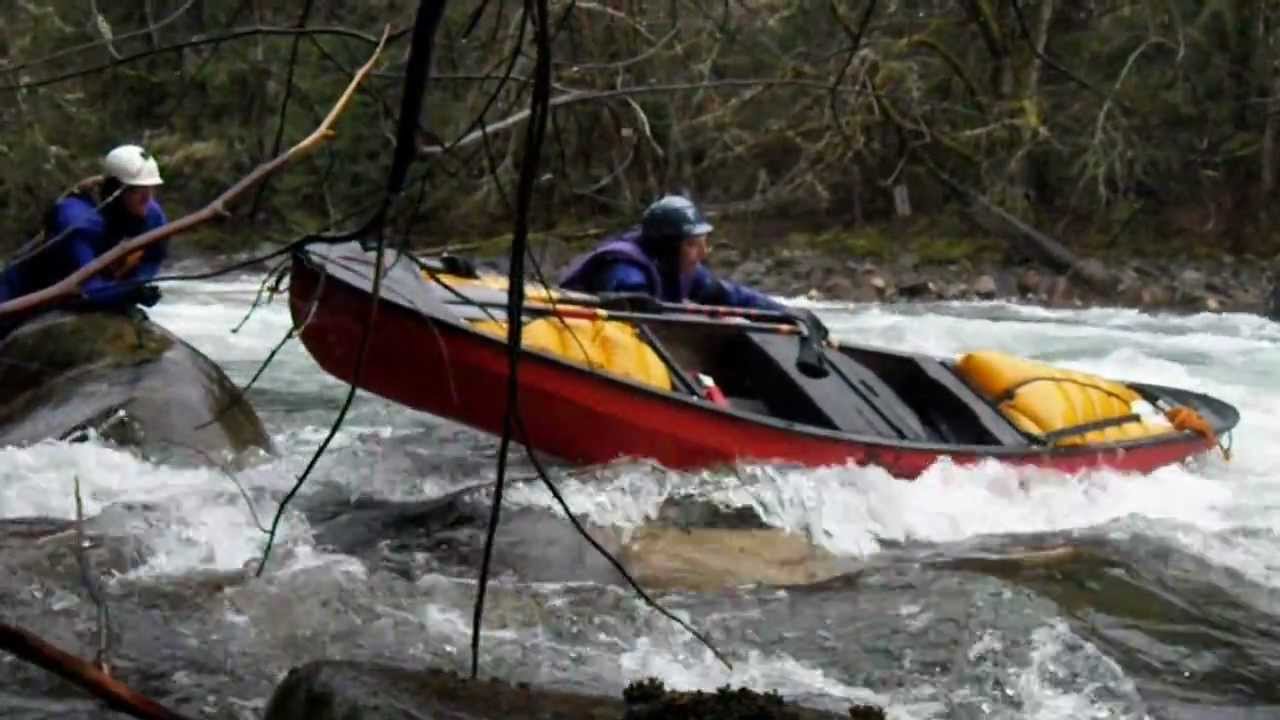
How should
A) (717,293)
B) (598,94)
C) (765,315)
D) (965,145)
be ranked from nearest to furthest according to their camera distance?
(598,94), (765,315), (717,293), (965,145)

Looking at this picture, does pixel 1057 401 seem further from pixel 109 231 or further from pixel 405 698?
pixel 405 698

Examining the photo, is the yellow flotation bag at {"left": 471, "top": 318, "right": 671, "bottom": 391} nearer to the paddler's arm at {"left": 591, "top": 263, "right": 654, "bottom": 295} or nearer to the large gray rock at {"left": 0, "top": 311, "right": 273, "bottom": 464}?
the paddler's arm at {"left": 591, "top": 263, "right": 654, "bottom": 295}

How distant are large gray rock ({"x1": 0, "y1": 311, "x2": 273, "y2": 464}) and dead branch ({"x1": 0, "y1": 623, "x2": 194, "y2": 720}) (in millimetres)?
4217

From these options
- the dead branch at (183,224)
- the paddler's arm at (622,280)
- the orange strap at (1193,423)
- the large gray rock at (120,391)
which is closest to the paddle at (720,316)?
the paddler's arm at (622,280)

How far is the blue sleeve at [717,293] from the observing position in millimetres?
7574

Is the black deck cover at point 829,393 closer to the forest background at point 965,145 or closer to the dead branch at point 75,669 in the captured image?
the dead branch at point 75,669

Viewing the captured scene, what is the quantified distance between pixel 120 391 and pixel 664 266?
2.58m

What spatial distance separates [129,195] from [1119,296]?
12273 millimetres

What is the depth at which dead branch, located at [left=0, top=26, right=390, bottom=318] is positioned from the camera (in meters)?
1.70

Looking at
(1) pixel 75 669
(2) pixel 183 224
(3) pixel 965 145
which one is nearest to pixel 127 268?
(2) pixel 183 224

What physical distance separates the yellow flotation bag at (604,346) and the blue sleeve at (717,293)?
121 centimetres

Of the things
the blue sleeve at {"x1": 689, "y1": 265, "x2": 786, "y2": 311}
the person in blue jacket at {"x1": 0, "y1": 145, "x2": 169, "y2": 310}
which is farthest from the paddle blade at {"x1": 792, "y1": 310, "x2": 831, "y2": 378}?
the person in blue jacket at {"x1": 0, "y1": 145, "x2": 169, "y2": 310}

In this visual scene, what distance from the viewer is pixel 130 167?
267 inches

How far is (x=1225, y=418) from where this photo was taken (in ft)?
25.5
